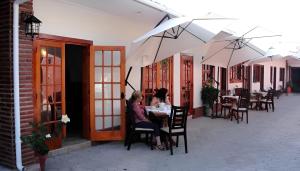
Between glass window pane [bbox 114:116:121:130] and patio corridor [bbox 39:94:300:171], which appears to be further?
glass window pane [bbox 114:116:121:130]

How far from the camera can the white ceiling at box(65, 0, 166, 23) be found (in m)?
6.07

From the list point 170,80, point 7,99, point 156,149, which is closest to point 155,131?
point 156,149

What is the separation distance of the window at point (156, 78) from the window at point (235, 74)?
563cm

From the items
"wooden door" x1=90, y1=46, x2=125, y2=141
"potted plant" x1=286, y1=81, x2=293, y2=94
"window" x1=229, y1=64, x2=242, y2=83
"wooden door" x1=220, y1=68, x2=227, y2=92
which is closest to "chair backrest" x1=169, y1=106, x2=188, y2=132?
"wooden door" x1=90, y1=46, x2=125, y2=141

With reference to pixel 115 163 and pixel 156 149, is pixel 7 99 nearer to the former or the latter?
pixel 115 163

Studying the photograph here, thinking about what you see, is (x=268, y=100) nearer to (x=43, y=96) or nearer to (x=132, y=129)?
(x=132, y=129)

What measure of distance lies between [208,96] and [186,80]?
47.4 inches

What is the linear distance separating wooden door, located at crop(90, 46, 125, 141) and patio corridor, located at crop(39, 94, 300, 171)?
33cm

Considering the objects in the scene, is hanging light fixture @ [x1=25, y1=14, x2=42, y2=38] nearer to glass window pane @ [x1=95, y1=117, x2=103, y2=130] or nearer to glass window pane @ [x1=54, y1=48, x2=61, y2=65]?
glass window pane @ [x1=54, y1=48, x2=61, y2=65]

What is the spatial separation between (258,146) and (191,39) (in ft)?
9.28

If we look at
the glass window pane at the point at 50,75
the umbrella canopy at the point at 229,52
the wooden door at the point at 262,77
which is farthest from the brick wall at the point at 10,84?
the wooden door at the point at 262,77

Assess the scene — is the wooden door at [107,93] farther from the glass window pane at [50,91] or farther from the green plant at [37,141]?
the green plant at [37,141]

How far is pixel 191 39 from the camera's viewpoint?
708 centimetres

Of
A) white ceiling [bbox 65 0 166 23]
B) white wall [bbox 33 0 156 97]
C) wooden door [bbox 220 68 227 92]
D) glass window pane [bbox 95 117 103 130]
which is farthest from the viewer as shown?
wooden door [bbox 220 68 227 92]
